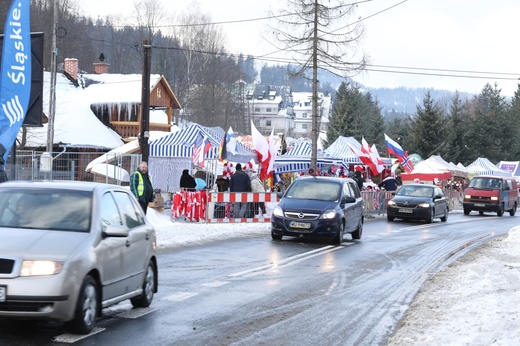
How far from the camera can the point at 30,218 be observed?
917 centimetres

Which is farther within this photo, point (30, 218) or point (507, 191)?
point (507, 191)

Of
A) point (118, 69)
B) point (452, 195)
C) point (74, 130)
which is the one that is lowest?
point (452, 195)

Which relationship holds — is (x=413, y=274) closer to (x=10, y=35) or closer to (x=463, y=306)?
(x=463, y=306)

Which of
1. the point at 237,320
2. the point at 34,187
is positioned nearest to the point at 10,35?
the point at 34,187

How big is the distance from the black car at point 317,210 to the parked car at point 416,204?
33.2 ft

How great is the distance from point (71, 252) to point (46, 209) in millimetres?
1104

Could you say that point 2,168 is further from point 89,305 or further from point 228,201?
point 228,201

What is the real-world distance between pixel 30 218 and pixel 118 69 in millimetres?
89230

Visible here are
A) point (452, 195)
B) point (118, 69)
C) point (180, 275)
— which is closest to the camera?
point (180, 275)

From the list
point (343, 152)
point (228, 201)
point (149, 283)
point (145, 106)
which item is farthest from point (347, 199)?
point (343, 152)

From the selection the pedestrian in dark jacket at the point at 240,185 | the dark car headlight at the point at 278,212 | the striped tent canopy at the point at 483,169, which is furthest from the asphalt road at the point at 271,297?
the striped tent canopy at the point at 483,169

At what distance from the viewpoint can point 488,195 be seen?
4200 cm

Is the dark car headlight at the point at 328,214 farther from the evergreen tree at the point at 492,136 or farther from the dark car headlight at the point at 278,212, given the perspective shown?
the evergreen tree at the point at 492,136

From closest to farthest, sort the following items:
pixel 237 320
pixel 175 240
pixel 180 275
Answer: pixel 237 320 → pixel 180 275 → pixel 175 240
